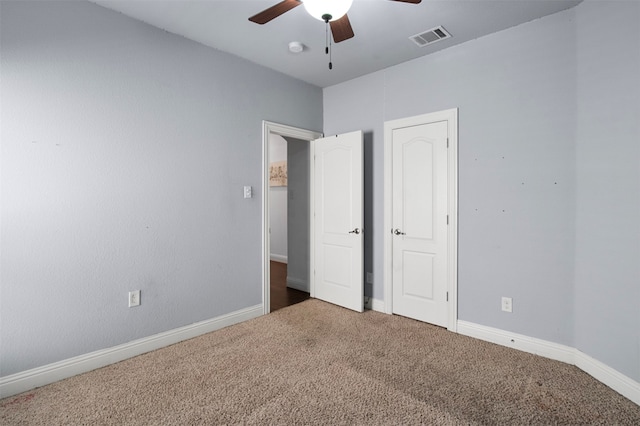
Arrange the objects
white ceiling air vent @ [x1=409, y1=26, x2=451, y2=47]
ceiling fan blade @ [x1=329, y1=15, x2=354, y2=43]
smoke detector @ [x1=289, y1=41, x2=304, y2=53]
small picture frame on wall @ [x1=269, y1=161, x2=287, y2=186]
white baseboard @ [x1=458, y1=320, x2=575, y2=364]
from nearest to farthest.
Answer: ceiling fan blade @ [x1=329, y1=15, x2=354, y2=43] < white baseboard @ [x1=458, y1=320, x2=575, y2=364] < white ceiling air vent @ [x1=409, y1=26, x2=451, y2=47] < smoke detector @ [x1=289, y1=41, x2=304, y2=53] < small picture frame on wall @ [x1=269, y1=161, x2=287, y2=186]

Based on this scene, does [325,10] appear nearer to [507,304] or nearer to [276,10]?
[276,10]

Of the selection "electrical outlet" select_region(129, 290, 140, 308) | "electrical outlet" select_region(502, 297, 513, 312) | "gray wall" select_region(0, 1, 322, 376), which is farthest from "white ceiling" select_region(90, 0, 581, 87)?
"electrical outlet" select_region(502, 297, 513, 312)

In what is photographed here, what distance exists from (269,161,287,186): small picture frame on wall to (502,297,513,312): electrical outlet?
4686 millimetres

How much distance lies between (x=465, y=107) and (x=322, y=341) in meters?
2.46

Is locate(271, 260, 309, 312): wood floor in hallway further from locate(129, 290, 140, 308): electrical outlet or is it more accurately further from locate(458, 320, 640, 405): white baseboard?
locate(458, 320, 640, 405): white baseboard

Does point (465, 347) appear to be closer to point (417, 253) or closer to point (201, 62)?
point (417, 253)

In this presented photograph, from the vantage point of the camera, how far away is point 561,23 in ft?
8.06

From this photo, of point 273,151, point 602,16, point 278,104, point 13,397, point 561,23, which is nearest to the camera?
point 13,397

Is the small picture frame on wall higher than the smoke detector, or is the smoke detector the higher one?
the smoke detector

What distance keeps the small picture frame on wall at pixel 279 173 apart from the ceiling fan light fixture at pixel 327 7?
16.4 ft

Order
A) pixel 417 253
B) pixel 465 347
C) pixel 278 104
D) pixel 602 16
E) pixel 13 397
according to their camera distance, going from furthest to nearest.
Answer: pixel 278 104 < pixel 417 253 < pixel 465 347 < pixel 602 16 < pixel 13 397

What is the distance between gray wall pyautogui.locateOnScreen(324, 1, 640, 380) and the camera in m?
2.06

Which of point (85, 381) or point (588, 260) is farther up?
point (588, 260)

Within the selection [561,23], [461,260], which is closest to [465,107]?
[561,23]
